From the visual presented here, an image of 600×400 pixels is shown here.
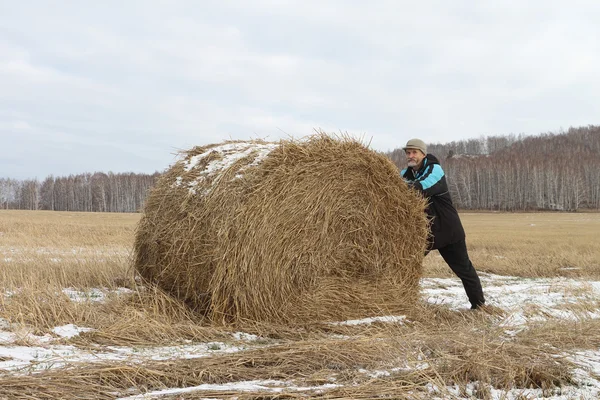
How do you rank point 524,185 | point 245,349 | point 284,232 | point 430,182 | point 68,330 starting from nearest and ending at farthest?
point 245,349
point 68,330
point 284,232
point 430,182
point 524,185

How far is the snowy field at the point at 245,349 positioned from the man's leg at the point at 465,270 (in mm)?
211

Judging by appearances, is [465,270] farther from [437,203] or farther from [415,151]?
[415,151]

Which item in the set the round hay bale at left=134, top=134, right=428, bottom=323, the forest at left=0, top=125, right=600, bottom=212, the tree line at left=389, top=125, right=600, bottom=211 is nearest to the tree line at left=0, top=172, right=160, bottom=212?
the forest at left=0, top=125, right=600, bottom=212

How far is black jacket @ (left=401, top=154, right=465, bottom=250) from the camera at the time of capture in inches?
241

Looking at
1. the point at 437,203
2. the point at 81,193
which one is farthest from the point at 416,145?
the point at 81,193

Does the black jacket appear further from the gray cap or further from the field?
the field

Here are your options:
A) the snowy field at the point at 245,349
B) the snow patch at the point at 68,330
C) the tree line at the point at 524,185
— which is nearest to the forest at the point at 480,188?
the tree line at the point at 524,185

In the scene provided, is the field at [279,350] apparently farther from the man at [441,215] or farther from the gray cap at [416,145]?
the gray cap at [416,145]

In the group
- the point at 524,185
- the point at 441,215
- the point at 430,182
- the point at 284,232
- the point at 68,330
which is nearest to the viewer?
the point at 68,330

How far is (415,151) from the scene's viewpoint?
248 inches

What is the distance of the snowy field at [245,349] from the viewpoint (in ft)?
9.53

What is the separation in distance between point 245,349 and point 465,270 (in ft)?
11.2

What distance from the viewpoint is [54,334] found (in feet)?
13.6

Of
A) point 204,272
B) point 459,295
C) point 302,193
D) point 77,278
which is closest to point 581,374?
point 302,193
